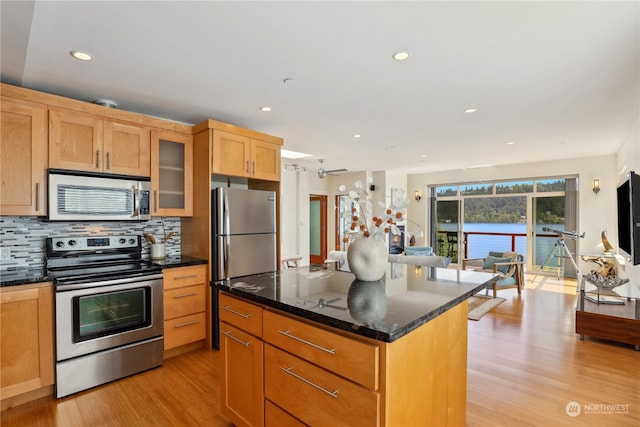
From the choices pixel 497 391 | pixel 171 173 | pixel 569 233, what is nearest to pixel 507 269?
pixel 569 233

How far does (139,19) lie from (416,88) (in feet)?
6.87

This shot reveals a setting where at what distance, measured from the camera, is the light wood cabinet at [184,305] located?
2.97 metres

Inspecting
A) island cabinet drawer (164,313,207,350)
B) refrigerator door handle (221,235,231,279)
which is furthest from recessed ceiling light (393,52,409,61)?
island cabinet drawer (164,313,207,350)

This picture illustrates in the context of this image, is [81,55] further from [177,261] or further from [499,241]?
[499,241]

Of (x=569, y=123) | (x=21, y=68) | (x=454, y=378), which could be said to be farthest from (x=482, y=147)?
(x=21, y=68)

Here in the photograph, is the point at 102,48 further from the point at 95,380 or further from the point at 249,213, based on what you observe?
the point at 95,380

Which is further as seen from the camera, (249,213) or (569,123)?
(569,123)

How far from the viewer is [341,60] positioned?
2.28 m

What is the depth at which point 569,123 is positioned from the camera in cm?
387

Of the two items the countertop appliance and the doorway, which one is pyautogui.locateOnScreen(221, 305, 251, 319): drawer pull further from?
the doorway

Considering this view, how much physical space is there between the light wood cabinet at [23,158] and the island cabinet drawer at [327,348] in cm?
223

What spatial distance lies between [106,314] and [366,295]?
222 cm

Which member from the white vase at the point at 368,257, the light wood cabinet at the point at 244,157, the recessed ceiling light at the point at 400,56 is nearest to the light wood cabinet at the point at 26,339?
the light wood cabinet at the point at 244,157

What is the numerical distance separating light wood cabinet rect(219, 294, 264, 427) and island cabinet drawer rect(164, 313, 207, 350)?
124 cm
